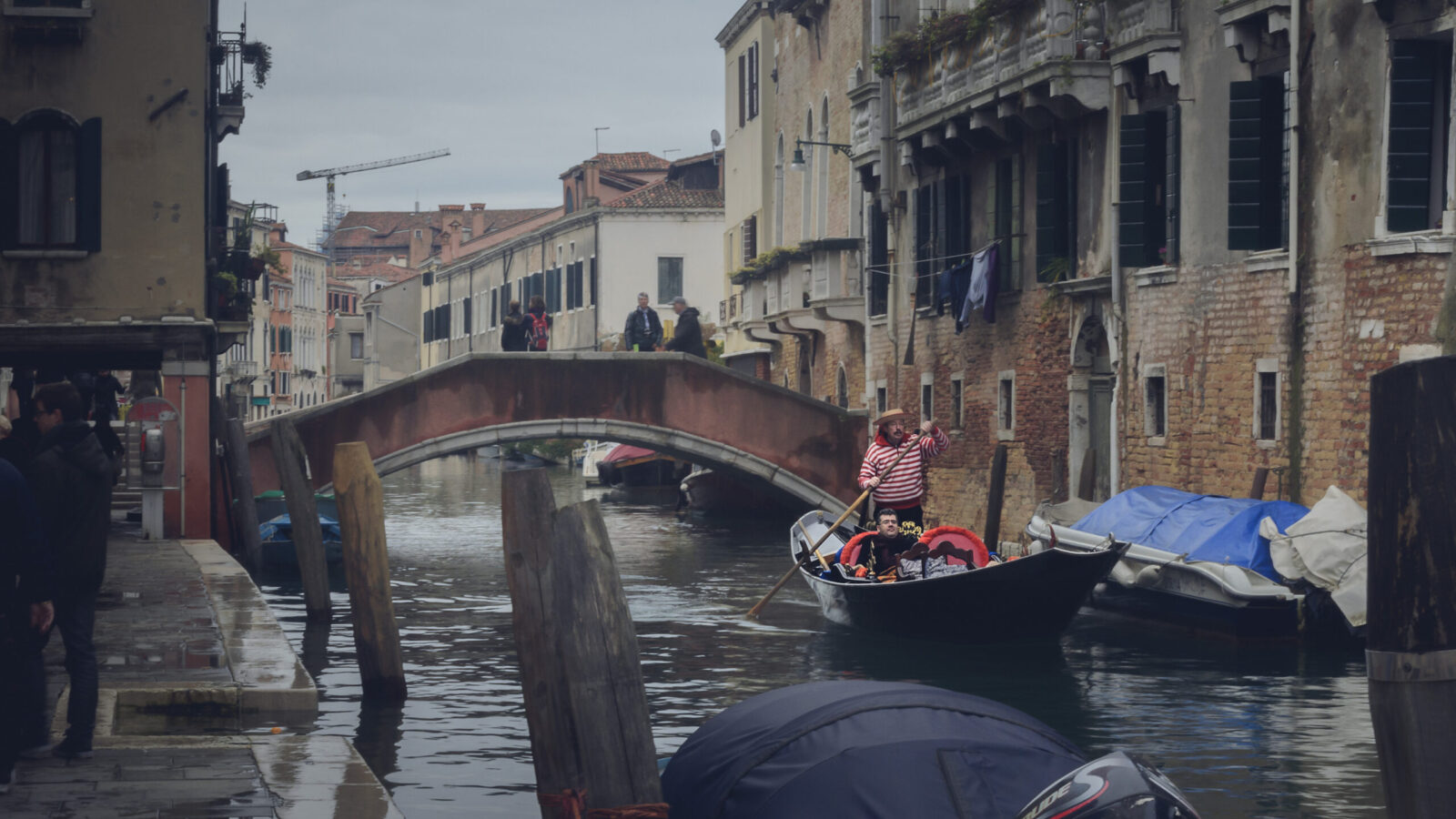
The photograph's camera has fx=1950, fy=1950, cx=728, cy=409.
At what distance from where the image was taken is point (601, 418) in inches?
919

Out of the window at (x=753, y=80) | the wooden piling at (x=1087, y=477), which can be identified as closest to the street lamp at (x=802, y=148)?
the window at (x=753, y=80)

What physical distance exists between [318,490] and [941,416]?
7.35 m

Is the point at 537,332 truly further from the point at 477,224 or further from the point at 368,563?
the point at 477,224

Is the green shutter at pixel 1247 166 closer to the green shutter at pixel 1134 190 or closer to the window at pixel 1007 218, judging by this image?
the green shutter at pixel 1134 190

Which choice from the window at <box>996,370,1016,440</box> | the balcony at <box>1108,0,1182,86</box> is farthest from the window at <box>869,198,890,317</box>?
the balcony at <box>1108,0,1182,86</box>

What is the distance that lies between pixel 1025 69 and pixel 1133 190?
185 cm

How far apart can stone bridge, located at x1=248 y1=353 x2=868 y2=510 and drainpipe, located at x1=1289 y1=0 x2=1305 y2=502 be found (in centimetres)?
979

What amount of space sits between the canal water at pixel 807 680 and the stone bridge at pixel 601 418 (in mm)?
2319

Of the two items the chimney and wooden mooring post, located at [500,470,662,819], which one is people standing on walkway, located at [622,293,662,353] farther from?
the chimney

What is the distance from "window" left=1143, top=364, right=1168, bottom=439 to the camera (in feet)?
55.4

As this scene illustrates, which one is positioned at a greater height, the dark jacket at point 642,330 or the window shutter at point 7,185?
the window shutter at point 7,185

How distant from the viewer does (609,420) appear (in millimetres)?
23359

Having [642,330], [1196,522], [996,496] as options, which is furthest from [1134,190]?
[642,330]

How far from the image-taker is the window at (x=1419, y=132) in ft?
41.9
